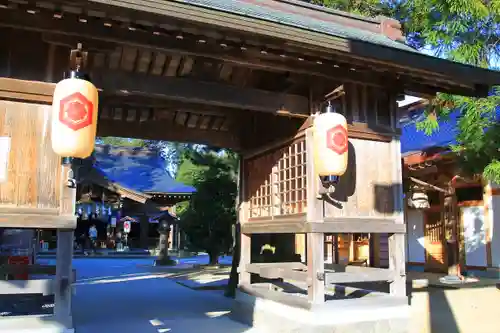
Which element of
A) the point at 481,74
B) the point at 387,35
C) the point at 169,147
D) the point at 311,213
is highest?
the point at 169,147

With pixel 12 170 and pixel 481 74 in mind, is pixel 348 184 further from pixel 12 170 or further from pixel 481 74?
pixel 12 170

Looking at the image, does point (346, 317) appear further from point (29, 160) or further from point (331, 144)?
point (29, 160)

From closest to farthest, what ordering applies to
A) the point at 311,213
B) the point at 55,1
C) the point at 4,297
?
the point at 55,1 → the point at 311,213 → the point at 4,297

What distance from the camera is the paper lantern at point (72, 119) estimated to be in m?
4.47

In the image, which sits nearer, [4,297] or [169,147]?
[4,297]

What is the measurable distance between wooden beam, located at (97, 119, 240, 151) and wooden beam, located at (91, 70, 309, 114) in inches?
97.2

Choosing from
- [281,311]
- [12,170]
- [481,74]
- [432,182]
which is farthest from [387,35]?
[432,182]

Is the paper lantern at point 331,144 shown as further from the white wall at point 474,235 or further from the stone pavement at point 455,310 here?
the white wall at point 474,235

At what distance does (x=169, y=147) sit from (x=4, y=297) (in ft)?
130

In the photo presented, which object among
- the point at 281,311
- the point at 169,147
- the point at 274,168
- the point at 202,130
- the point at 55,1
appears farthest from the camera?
the point at 169,147

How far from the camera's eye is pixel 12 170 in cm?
481

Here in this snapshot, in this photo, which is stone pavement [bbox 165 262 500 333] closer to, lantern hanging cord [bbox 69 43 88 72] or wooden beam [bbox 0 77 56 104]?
lantern hanging cord [bbox 69 43 88 72]

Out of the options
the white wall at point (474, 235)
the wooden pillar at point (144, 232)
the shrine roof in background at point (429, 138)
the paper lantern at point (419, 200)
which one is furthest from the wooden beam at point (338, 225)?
the wooden pillar at point (144, 232)

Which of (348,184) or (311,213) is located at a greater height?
(348,184)
